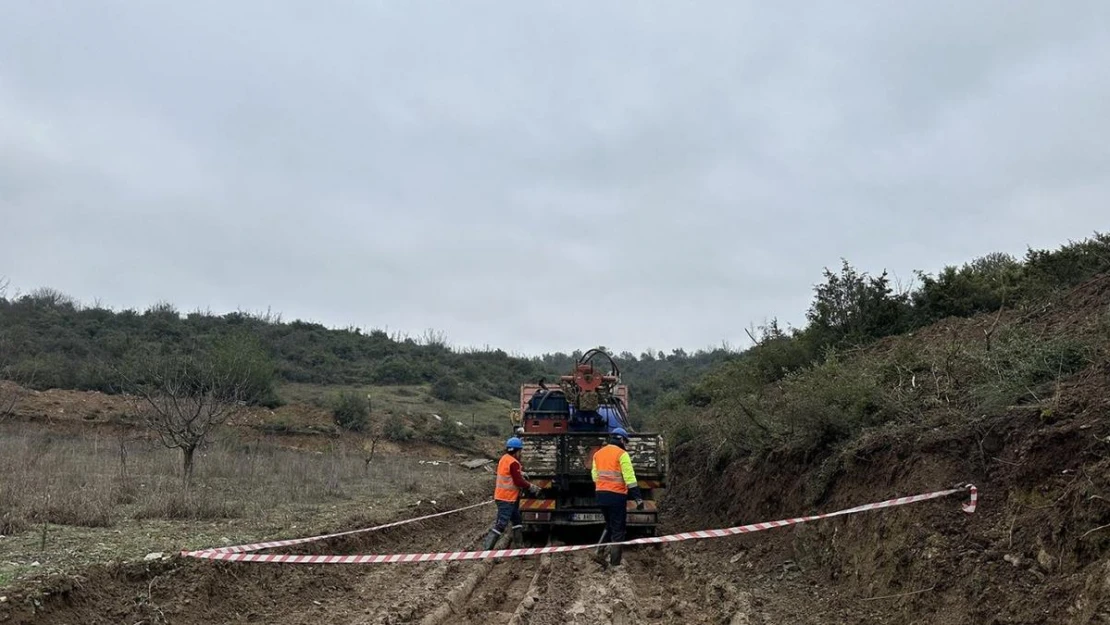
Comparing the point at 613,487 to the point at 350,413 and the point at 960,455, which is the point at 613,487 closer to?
the point at 960,455

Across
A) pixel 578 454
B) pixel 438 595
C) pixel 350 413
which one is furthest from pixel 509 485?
pixel 350 413

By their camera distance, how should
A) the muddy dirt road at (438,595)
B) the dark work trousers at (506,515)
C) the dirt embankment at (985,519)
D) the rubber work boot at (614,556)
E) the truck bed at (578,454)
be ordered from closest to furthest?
1. the dirt embankment at (985,519)
2. the muddy dirt road at (438,595)
3. the rubber work boot at (614,556)
4. the dark work trousers at (506,515)
5. the truck bed at (578,454)

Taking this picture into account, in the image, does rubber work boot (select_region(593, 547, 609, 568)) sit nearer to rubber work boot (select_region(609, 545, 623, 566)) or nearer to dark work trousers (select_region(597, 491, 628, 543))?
rubber work boot (select_region(609, 545, 623, 566))

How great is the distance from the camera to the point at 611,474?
1005 cm

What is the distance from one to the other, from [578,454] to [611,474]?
165 centimetres

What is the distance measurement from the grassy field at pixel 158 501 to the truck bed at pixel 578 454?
3.25 meters

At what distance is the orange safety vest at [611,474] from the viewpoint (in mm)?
10023

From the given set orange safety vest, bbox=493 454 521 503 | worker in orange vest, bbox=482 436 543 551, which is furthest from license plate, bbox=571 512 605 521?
orange safety vest, bbox=493 454 521 503

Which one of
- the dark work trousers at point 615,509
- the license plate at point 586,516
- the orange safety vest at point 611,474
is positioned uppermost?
the orange safety vest at point 611,474

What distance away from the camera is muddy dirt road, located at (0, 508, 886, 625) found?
6.57 metres

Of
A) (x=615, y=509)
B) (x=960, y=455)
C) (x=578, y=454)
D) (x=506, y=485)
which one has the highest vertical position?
(x=960, y=455)

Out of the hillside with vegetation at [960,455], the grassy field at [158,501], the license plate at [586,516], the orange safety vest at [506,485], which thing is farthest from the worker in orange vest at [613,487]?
the grassy field at [158,501]

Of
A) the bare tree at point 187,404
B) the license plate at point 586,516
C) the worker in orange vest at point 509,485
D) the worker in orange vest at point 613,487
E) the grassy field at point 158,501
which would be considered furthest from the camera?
the bare tree at point 187,404

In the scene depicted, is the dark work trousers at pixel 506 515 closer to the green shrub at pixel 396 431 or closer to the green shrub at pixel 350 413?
the green shrub at pixel 396 431
